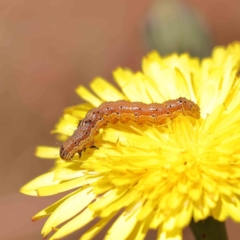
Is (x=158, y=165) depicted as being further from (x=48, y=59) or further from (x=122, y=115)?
(x=48, y=59)

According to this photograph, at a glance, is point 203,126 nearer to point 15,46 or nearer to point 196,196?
point 196,196

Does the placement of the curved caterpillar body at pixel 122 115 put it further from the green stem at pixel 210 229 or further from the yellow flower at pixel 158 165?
the green stem at pixel 210 229

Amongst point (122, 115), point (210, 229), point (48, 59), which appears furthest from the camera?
point (48, 59)

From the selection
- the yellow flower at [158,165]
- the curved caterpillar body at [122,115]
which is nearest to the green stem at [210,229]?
the yellow flower at [158,165]

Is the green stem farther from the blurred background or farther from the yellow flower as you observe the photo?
the blurred background

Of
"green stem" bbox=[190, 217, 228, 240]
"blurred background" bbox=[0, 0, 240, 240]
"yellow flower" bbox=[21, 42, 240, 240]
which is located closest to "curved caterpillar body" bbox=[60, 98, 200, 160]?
"yellow flower" bbox=[21, 42, 240, 240]

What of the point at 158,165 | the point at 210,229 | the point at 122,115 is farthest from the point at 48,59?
the point at 210,229

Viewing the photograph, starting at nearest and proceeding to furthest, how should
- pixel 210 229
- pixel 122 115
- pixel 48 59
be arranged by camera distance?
1. pixel 210 229
2. pixel 122 115
3. pixel 48 59
